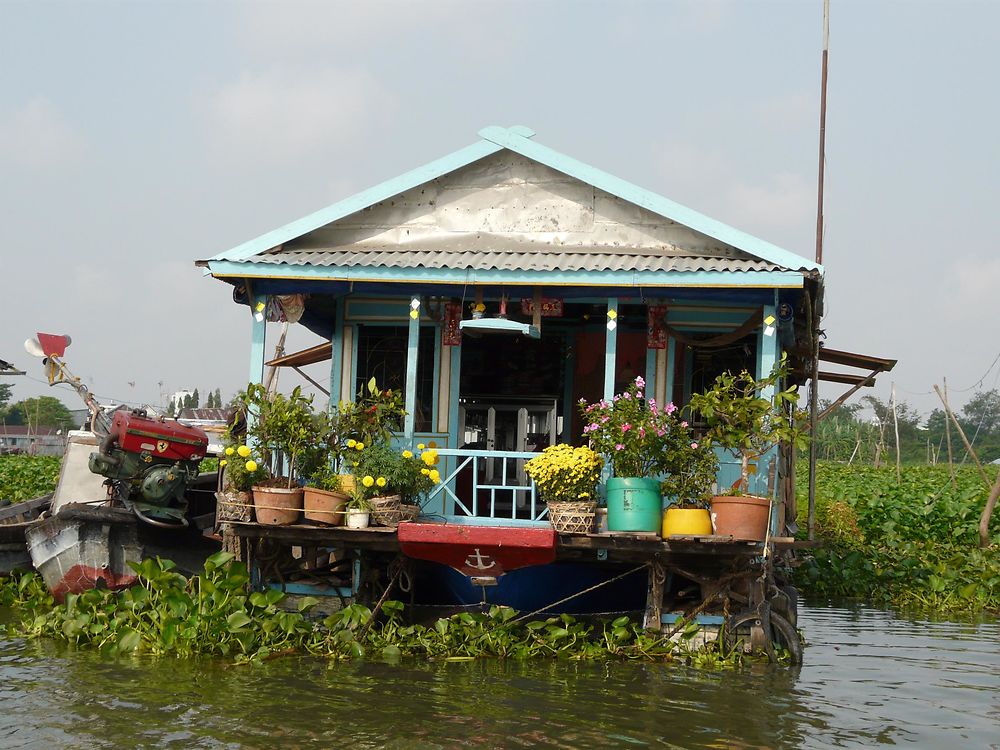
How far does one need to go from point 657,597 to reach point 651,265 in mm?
3190

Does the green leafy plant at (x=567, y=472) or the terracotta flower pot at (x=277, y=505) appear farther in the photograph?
the terracotta flower pot at (x=277, y=505)

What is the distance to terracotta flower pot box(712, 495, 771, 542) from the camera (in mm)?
9836

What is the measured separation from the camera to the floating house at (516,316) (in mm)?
10727

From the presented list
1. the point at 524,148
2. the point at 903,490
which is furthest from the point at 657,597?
the point at 903,490

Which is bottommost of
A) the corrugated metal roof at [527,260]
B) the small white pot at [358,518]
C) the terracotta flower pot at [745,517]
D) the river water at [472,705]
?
the river water at [472,705]

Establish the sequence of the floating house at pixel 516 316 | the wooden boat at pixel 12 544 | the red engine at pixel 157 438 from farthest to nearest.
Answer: the wooden boat at pixel 12 544 < the red engine at pixel 157 438 < the floating house at pixel 516 316

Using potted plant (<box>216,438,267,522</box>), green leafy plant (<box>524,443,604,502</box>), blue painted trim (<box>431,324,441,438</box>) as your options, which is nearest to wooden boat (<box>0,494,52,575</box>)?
potted plant (<box>216,438,267,522</box>)

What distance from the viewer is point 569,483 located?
1027 cm

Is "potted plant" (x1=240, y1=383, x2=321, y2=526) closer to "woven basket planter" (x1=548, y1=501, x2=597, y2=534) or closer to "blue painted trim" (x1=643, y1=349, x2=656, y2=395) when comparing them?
"woven basket planter" (x1=548, y1=501, x2=597, y2=534)

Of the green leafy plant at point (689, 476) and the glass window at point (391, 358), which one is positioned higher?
the glass window at point (391, 358)

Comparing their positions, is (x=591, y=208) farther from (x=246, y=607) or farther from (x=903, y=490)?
(x=903, y=490)

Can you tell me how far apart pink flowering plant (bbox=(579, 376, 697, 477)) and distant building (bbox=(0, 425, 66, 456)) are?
49.8 metres

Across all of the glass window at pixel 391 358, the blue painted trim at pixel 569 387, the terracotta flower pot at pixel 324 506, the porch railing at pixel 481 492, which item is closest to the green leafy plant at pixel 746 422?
the porch railing at pixel 481 492

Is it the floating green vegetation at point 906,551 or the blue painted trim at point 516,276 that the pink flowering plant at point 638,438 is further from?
the floating green vegetation at point 906,551
